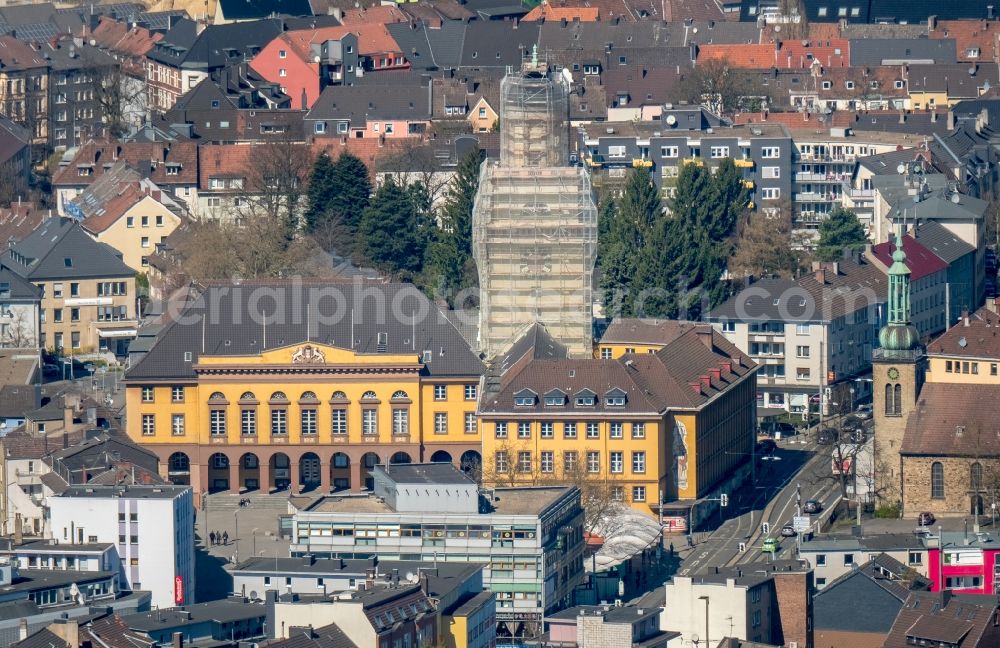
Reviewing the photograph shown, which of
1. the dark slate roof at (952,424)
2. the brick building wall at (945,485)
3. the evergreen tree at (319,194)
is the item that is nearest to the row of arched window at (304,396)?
the dark slate roof at (952,424)

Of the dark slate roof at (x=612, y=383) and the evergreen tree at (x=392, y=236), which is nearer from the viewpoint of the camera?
the dark slate roof at (x=612, y=383)

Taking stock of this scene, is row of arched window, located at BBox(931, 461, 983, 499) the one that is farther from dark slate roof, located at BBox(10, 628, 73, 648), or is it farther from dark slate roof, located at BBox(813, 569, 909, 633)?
dark slate roof, located at BBox(10, 628, 73, 648)

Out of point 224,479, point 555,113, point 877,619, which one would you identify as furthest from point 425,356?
point 877,619

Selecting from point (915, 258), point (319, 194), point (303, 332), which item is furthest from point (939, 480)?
point (319, 194)

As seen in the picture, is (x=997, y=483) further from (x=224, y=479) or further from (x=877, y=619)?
(x=224, y=479)

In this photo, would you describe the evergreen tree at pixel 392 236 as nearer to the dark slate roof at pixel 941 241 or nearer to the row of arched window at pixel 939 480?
the dark slate roof at pixel 941 241

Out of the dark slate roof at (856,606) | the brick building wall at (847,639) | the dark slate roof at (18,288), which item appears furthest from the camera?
the dark slate roof at (18,288)
